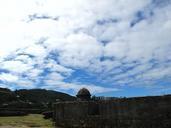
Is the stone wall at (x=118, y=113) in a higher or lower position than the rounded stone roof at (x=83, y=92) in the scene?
lower

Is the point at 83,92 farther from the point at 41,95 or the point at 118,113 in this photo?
the point at 41,95

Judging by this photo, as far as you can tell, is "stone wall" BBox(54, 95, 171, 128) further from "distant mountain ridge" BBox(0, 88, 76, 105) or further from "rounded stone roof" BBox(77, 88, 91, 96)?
"distant mountain ridge" BBox(0, 88, 76, 105)

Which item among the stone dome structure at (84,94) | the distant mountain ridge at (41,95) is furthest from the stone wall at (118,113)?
the distant mountain ridge at (41,95)

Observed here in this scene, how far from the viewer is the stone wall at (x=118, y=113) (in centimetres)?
1728

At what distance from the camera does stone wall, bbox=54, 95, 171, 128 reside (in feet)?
56.7

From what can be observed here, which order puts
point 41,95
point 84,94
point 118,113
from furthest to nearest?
point 41,95
point 84,94
point 118,113

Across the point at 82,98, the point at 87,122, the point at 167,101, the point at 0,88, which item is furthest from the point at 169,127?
the point at 0,88

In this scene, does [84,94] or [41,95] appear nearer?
[84,94]

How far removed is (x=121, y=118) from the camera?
1911cm

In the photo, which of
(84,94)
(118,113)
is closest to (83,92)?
(84,94)

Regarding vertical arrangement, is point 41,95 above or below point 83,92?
above

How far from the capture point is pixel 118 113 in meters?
19.3

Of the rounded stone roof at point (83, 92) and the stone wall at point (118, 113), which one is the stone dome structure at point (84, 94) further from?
the stone wall at point (118, 113)

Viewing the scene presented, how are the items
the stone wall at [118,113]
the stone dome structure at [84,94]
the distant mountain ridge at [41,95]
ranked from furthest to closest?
the distant mountain ridge at [41,95] < the stone dome structure at [84,94] < the stone wall at [118,113]
